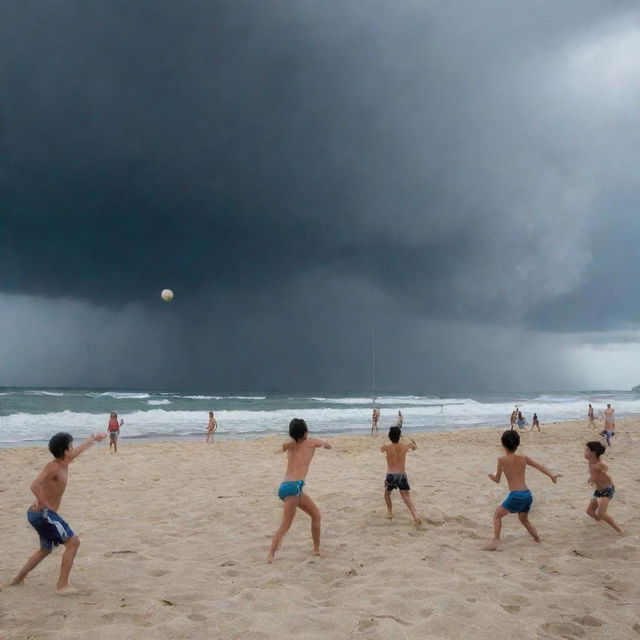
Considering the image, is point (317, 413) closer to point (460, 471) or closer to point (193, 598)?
point (460, 471)

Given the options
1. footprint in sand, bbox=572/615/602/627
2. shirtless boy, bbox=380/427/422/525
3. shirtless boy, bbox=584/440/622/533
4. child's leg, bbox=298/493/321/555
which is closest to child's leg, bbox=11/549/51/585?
child's leg, bbox=298/493/321/555

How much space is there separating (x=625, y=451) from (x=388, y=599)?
1403 cm

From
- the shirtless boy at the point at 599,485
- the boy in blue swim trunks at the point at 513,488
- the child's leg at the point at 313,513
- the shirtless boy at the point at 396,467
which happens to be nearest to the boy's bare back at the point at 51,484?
the child's leg at the point at 313,513

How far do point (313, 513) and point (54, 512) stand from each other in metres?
2.66

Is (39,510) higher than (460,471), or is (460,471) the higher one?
(39,510)

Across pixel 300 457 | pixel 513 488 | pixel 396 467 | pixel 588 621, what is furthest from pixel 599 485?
pixel 300 457

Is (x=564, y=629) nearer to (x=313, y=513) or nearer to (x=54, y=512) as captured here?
(x=313, y=513)

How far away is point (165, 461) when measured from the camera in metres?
14.7

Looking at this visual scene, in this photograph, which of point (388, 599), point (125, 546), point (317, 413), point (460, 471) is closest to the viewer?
point (388, 599)

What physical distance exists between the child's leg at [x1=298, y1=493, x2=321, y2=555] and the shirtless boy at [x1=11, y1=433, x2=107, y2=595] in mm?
2269

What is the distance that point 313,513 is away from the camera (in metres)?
5.70

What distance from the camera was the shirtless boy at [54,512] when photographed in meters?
4.47

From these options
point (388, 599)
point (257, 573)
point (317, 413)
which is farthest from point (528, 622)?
point (317, 413)

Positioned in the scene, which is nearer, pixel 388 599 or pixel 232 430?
pixel 388 599
